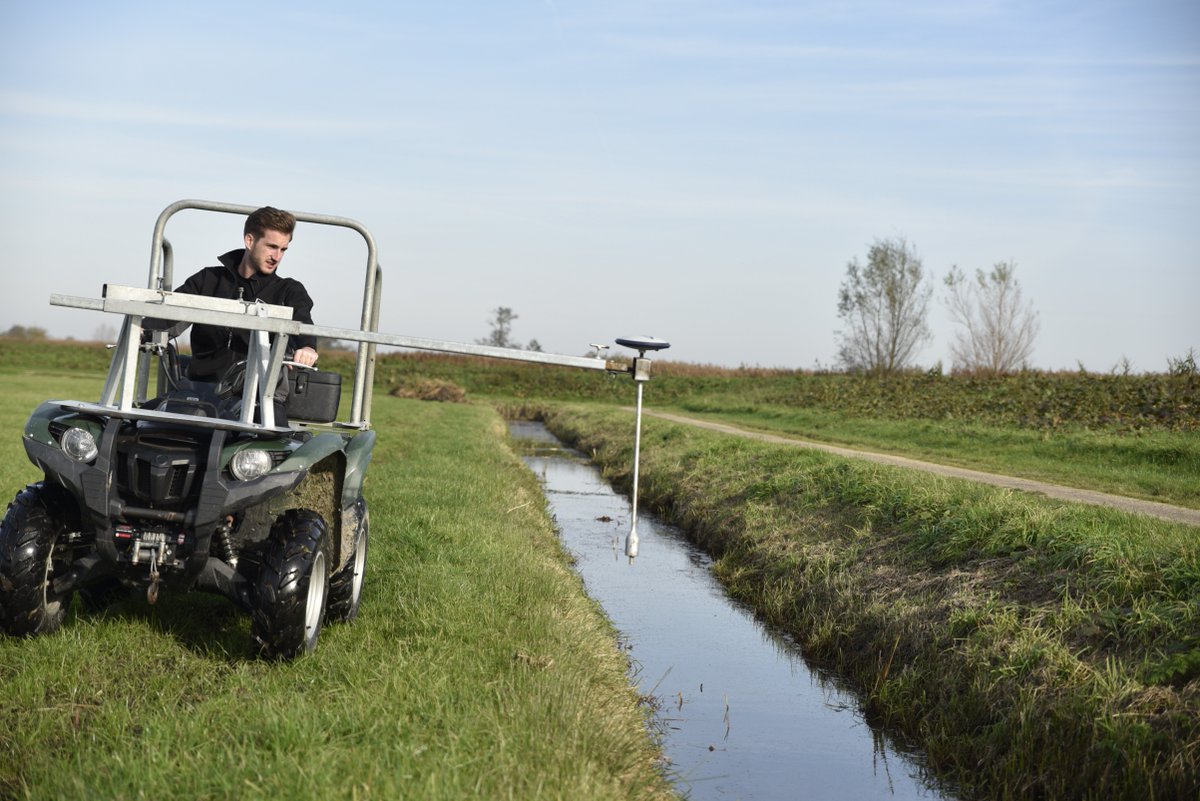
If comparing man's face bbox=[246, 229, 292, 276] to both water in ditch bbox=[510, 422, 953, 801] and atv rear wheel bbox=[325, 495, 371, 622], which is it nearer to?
atv rear wheel bbox=[325, 495, 371, 622]

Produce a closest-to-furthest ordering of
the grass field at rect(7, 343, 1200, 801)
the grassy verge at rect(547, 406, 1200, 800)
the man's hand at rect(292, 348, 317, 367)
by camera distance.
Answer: the grass field at rect(7, 343, 1200, 801)
the grassy verge at rect(547, 406, 1200, 800)
the man's hand at rect(292, 348, 317, 367)

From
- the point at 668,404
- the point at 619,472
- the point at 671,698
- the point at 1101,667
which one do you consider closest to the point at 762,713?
the point at 671,698

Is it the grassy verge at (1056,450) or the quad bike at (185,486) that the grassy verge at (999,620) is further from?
the grassy verge at (1056,450)

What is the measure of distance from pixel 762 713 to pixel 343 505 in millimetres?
3210

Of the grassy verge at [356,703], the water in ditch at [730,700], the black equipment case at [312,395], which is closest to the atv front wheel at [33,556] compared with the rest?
the grassy verge at [356,703]

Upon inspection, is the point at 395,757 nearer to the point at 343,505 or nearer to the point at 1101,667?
the point at 343,505

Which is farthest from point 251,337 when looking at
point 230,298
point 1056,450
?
point 1056,450

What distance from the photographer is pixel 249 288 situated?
6.46m

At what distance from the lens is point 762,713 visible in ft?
25.0

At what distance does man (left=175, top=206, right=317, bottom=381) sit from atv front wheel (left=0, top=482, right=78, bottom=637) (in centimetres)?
107

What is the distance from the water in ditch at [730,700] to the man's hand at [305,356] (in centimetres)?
296

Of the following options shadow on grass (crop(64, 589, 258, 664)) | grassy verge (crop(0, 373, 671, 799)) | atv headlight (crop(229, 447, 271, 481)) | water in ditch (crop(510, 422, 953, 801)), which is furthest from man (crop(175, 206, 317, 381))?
water in ditch (crop(510, 422, 953, 801))

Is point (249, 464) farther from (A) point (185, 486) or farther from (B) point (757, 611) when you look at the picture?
(B) point (757, 611)

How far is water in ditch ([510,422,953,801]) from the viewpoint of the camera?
6.46 metres
